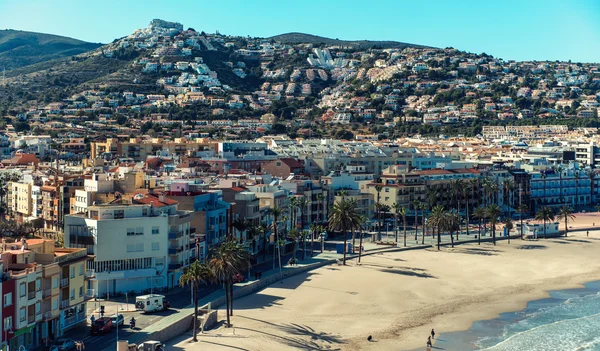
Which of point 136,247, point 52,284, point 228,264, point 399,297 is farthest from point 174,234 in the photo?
point 399,297

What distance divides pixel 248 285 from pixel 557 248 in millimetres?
39523

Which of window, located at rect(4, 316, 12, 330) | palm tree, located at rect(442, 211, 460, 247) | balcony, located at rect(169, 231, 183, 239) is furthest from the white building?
palm tree, located at rect(442, 211, 460, 247)

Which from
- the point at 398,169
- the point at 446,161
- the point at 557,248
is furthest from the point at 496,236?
the point at 446,161

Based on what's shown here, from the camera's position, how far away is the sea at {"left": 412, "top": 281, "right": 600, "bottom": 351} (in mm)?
46406

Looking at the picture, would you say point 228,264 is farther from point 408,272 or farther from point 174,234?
point 408,272

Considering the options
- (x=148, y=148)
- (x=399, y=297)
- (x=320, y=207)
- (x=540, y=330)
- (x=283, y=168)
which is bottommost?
(x=540, y=330)

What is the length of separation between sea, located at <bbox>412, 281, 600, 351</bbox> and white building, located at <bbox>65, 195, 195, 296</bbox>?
17795 millimetres

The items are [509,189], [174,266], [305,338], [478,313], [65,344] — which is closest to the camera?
[65,344]

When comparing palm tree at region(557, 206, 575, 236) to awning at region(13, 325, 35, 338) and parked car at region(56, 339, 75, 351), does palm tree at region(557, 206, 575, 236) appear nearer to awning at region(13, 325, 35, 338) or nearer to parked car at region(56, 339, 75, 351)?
parked car at region(56, 339, 75, 351)

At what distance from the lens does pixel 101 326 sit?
42.5m

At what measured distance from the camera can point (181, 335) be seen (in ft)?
145

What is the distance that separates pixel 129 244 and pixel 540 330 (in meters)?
24.9

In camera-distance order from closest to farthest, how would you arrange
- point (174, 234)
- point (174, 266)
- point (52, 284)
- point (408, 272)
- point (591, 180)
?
point (52, 284) → point (174, 266) → point (174, 234) → point (408, 272) → point (591, 180)

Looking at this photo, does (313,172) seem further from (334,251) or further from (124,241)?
(124,241)
